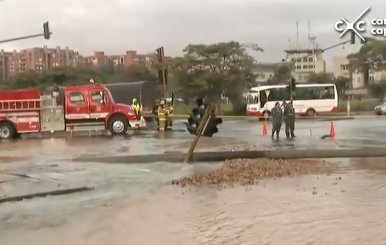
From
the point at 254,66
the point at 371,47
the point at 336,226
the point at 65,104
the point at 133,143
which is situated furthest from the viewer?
the point at 371,47

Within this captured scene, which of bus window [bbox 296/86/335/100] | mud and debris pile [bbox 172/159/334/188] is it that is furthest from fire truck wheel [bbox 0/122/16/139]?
bus window [bbox 296/86/335/100]

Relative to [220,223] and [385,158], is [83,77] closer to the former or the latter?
Result: [385,158]

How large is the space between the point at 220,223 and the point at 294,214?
1.29 m

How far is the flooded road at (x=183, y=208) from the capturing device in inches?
347

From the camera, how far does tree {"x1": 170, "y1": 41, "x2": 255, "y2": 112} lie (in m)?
78.8

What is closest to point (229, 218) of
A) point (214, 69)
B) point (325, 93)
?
point (325, 93)

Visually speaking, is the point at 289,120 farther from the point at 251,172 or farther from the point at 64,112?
the point at 251,172

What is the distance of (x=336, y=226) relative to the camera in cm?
A: 913

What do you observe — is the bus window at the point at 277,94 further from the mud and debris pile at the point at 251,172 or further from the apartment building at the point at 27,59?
the apartment building at the point at 27,59

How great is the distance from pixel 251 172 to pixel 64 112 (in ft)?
64.4

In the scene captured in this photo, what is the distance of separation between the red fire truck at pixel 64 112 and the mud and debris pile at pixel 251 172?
648 inches

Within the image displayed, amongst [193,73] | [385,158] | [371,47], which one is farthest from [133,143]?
[371,47]

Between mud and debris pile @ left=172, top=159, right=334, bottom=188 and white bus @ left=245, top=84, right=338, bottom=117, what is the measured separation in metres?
40.2

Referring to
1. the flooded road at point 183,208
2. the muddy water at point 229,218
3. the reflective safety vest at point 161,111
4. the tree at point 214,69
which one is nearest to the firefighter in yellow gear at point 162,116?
the reflective safety vest at point 161,111
